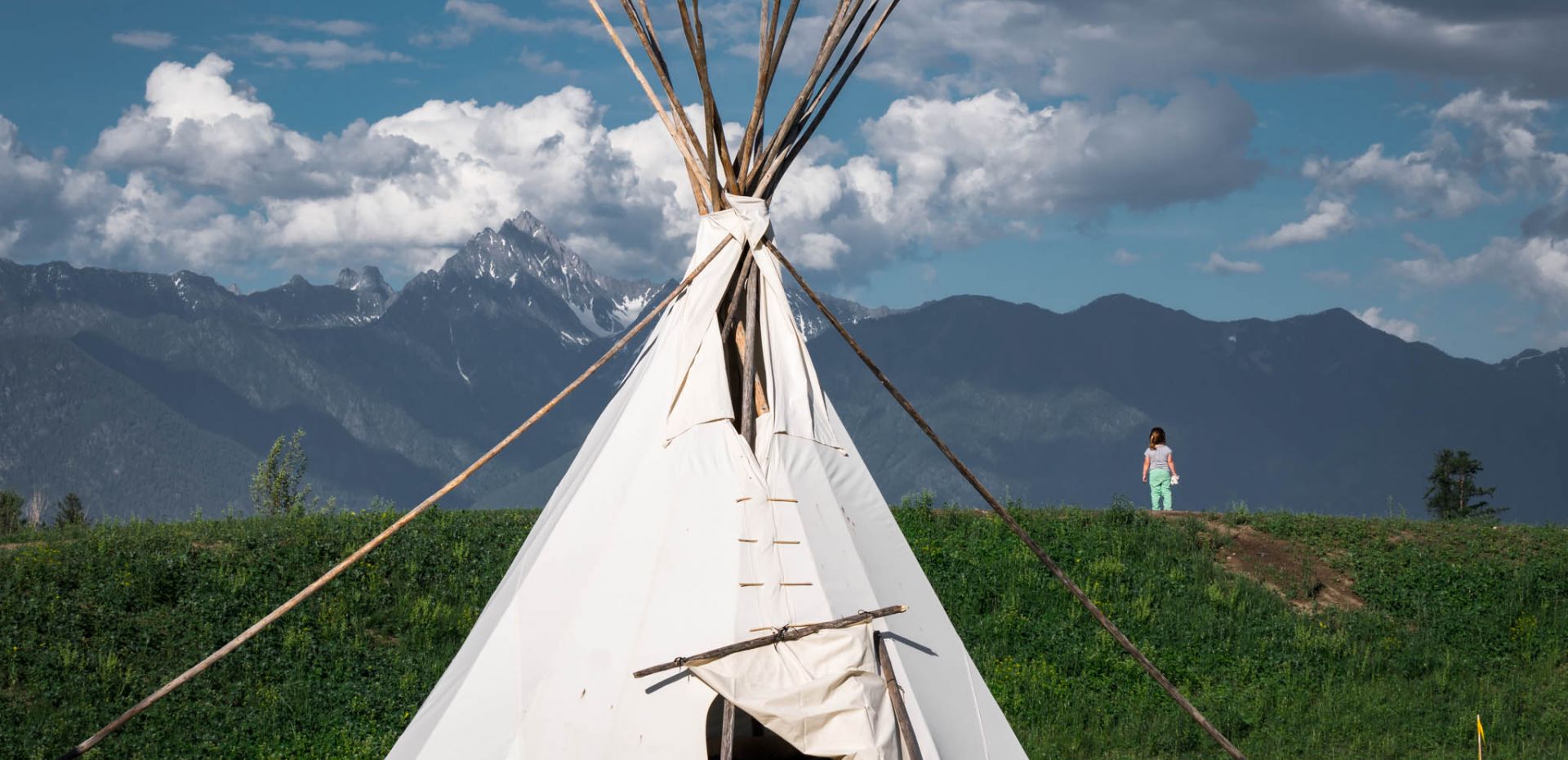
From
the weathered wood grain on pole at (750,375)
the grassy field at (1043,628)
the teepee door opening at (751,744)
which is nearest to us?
the weathered wood grain on pole at (750,375)

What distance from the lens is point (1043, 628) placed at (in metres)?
11.5

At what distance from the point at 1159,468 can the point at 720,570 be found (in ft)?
30.5

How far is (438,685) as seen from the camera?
657 centimetres

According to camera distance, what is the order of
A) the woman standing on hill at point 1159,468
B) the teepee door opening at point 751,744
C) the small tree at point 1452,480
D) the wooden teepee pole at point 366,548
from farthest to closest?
the small tree at point 1452,480 → the woman standing on hill at point 1159,468 → the teepee door opening at point 751,744 → the wooden teepee pole at point 366,548

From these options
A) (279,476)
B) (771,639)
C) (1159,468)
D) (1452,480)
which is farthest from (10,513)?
(1452,480)

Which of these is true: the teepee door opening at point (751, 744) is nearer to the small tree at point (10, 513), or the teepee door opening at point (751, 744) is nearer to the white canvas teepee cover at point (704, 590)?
the white canvas teepee cover at point (704, 590)

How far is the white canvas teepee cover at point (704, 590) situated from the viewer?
557cm

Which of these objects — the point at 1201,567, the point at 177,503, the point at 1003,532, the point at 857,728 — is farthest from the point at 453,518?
the point at 177,503

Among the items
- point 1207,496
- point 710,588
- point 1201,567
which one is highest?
point 710,588

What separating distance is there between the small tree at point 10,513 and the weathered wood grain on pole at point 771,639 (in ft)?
30.4

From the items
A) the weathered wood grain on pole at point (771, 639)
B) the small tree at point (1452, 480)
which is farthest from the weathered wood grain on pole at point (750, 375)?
the small tree at point (1452, 480)

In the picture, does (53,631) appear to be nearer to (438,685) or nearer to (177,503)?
(438,685)

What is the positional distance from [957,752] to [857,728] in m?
0.80

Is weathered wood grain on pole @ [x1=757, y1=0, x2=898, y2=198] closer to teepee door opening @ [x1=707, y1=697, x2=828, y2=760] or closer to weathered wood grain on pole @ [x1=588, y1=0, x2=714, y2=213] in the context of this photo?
weathered wood grain on pole @ [x1=588, y1=0, x2=714, y2=213]
